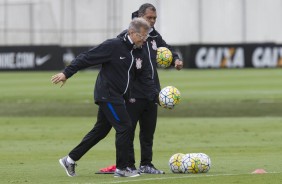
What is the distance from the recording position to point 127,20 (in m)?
63.2

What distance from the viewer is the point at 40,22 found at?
6394cm

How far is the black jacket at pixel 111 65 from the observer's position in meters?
12.2

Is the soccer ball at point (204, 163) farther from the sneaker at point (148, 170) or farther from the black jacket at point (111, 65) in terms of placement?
the black jacket at point (111, 65)

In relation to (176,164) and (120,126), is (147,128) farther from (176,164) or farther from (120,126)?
(120,126)

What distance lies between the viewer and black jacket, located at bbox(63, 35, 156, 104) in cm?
1224

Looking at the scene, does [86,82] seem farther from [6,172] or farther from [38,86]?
[6,172]

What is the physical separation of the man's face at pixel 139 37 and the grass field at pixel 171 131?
179 centimetres

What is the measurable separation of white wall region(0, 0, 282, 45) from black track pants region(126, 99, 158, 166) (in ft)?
160

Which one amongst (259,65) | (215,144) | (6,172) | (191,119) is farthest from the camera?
(259,65)

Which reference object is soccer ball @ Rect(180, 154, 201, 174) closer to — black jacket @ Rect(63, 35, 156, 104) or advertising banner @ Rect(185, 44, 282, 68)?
black jacket @ Rect(63, 35, 156, 104)

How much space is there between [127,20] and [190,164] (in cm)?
5095

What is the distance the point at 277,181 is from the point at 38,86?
27605mm

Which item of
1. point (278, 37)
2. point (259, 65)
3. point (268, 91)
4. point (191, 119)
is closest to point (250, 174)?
point (191, 119)

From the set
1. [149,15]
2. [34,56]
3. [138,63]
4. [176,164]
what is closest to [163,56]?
[149,15]
